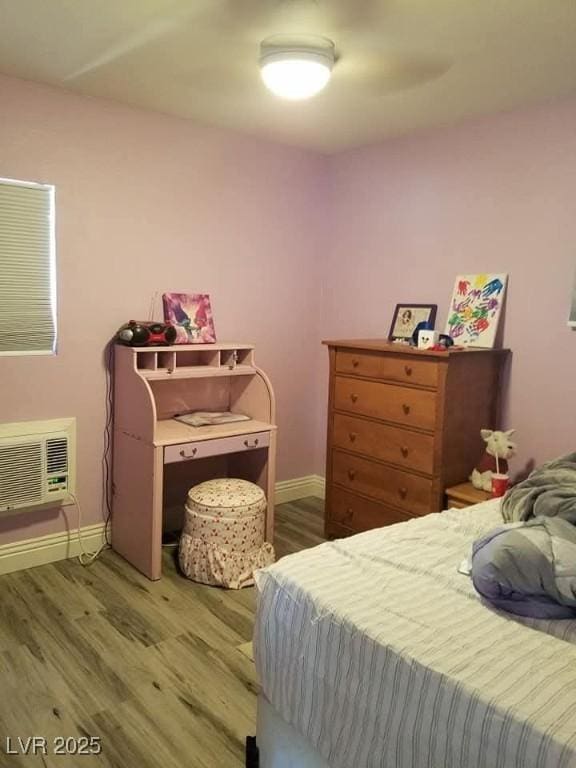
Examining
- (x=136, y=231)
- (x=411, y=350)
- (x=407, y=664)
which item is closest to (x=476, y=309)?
(x=411, y=350)

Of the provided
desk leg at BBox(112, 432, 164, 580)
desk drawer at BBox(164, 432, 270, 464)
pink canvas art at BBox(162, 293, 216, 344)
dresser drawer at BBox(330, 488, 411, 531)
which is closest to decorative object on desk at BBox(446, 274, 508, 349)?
dresser drawer at BBox(330, 488, 411, 531)

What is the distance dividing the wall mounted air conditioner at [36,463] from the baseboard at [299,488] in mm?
1472

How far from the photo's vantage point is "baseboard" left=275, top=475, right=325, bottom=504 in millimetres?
4121

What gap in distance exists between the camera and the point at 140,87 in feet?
9.29

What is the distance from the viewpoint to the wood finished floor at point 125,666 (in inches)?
74.3

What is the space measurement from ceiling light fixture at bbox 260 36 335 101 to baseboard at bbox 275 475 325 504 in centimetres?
259

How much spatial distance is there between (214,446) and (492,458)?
1376mm

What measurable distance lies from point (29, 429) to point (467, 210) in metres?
2.53

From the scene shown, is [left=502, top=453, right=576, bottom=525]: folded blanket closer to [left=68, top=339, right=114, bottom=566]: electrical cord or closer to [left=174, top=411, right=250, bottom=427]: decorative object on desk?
[left=174, top=411, right=250, bottom=427]: decorative object on desk

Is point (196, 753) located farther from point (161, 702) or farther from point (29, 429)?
point (29, 429)

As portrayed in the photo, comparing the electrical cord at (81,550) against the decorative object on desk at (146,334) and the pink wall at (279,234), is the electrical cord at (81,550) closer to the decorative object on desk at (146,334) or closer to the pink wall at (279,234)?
the pink wall at (279,234)

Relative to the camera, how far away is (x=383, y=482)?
3.13 metres

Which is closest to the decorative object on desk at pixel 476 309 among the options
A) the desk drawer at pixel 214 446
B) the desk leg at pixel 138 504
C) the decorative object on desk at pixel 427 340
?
the decorative object on desk at pixel 427 340

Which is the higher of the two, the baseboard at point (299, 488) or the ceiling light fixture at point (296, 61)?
the ceiling light fixture at point (296, 61)
